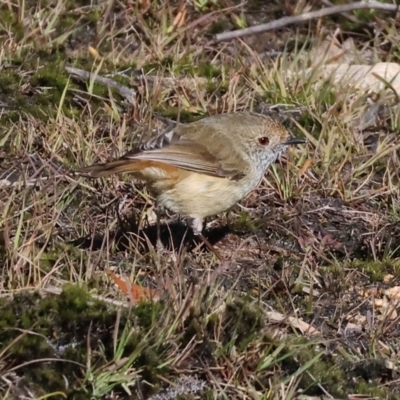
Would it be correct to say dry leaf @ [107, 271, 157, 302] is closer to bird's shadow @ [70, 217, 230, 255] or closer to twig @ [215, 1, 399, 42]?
bird's shadow @ [70, 217, 230, 255]

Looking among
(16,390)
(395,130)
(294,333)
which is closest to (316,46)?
(395,130)

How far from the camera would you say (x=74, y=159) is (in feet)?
20.7

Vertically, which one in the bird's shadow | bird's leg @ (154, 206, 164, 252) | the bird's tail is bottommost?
the bird's shadow

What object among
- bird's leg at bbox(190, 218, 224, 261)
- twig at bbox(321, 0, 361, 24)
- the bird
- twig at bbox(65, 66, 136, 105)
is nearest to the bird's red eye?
the bird

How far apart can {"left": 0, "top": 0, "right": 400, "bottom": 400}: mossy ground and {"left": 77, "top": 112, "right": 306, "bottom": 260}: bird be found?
273 mm

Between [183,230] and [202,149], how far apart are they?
1.95 ft

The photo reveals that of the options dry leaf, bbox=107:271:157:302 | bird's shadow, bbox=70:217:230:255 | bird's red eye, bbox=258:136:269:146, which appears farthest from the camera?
bird's red eye, bbox=258:136:269:146

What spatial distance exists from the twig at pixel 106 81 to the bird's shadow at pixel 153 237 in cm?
125

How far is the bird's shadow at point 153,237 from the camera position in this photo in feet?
18.2

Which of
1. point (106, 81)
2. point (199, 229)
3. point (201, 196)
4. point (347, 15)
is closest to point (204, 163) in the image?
point (201, 196)

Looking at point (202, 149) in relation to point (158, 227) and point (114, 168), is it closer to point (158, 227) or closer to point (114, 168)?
point (158, 227)

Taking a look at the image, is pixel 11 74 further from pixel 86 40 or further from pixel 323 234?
pixel 323 234

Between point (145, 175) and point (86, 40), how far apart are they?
2788mm

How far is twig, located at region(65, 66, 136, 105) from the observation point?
7.02 meters
